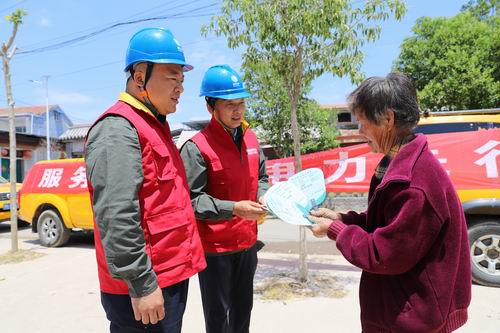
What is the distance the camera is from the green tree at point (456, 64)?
13.1 metres

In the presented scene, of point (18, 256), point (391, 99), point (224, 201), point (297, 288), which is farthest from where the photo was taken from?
point (18, 256)

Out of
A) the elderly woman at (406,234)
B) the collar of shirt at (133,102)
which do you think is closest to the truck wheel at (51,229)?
the collar of shirt at (133,102)

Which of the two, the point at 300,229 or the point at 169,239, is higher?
the point at 169,239

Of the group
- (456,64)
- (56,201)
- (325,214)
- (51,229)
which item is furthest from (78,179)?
(456,64)

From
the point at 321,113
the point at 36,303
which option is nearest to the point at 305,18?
the point at 36,303

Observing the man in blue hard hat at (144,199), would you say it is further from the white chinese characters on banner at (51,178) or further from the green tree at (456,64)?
the green tree at (456,64)

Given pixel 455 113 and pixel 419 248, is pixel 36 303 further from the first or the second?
pixel 455 113

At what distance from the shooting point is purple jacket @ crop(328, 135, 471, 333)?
143 centimetres

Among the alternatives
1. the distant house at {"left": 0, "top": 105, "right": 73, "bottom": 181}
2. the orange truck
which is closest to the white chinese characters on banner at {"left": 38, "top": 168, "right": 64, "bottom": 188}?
the orange truck

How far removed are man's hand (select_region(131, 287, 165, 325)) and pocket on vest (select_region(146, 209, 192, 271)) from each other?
15 centimetres

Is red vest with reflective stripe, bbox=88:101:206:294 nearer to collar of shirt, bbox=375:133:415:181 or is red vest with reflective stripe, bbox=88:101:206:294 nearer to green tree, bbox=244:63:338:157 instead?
collar of shirt, bbox=375:133:415:181

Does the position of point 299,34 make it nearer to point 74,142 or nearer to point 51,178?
point 51,178

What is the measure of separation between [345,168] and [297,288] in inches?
86.8

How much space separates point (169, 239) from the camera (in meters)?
1.84
